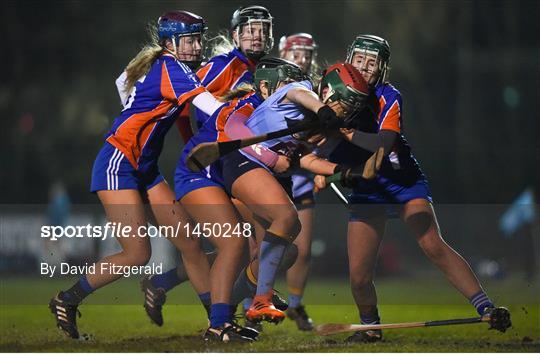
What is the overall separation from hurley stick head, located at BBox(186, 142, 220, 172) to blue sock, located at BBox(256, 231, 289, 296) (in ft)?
1.90

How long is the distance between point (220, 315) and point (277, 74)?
1473 mm

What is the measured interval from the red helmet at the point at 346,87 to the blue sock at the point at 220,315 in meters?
1.38

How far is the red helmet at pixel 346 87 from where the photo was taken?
6.71 metres

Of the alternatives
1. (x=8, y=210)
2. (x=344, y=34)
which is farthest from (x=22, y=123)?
(x=344, y=34)

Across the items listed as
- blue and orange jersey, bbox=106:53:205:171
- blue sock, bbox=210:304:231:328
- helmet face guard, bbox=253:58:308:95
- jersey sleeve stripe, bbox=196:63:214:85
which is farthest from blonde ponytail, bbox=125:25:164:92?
blue sock, bbox=210:304:231:328

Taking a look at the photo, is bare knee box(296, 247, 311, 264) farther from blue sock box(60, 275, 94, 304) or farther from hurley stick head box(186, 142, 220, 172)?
blue sock box(60, 275, 94, 304)

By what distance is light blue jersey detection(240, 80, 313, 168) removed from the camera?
6.85 m

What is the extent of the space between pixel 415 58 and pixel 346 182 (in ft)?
14.8

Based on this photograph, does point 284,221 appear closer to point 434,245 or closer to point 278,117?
point 278,117

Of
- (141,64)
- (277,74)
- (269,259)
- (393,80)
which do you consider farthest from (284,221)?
(393,80)

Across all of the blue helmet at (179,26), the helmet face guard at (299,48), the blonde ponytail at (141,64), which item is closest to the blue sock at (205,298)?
the blonde ponytail at (141,64)

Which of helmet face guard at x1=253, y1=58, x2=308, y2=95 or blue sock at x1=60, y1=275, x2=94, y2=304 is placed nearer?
helmet face guard at x1=253, y1=58, x2=308, y2=95

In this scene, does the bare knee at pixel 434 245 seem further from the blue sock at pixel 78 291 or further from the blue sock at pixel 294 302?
the blue sock at pixel 78 291

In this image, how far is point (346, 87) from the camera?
671 cm
